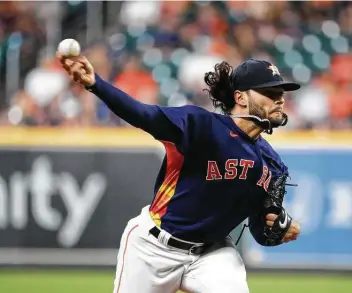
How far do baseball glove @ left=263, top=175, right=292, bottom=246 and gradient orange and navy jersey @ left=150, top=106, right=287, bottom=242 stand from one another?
15 cm

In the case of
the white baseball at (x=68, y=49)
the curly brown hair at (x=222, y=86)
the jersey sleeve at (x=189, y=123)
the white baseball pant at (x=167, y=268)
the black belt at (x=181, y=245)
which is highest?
the white baseball at (x=68, y=49)

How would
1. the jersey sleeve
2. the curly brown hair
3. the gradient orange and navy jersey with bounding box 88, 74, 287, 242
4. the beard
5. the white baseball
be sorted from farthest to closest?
1. the curly brown hair
2. the beard
3. the gradient orange and navy jersey with bounding box 88, 74, 287, 242
4. the jersey sleeve
5. the white baseball

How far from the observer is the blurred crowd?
11328 millimetres

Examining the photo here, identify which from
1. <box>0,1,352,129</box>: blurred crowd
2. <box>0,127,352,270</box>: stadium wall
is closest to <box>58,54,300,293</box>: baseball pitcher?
<box>0,127,352,270</box>: stadium wall

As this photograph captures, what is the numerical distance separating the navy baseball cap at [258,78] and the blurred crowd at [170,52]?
563 centimetres

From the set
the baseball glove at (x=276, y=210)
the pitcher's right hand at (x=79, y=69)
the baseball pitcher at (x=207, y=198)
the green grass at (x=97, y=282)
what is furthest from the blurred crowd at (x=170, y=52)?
the pitcher's right hand at (x=79, y=69)

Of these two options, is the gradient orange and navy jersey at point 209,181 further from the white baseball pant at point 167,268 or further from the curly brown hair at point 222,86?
the curly brown hair at point 222,86

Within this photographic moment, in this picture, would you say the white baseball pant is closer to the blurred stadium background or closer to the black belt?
the black belt

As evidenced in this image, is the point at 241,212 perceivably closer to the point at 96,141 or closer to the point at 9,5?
the point at 96,141

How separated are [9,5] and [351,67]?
4.92 meters

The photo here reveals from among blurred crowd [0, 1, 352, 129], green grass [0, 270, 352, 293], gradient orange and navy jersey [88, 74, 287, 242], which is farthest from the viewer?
blurred crowd [0, 1, 352, 129]

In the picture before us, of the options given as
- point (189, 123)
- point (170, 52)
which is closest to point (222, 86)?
point (189, 123)

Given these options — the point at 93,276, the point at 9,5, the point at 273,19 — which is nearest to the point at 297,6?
the point at 273,19

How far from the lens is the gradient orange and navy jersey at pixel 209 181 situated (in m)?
5.26
